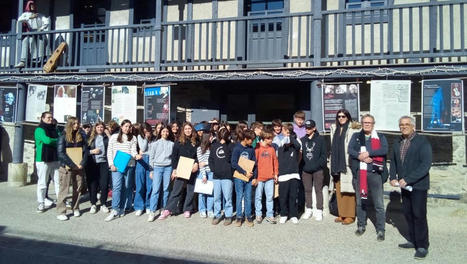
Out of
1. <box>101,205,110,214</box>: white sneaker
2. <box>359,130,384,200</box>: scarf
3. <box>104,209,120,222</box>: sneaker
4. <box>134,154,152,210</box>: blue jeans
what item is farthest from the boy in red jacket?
<box>101,205,110,214</box>: white sneaker

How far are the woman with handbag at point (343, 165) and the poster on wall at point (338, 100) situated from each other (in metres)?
1.08

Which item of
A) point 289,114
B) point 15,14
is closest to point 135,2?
point 15,14

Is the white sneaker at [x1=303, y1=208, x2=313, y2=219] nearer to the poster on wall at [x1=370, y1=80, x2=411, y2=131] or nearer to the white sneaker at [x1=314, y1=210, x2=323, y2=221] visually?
the white sneaker at [x1=314, y1=210, x2=323, y2=221]

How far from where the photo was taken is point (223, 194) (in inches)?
229

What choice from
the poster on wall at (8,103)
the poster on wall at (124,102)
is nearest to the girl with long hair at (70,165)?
the poster on wall at (124,102)

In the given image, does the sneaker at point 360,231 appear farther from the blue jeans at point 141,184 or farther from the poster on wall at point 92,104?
the poster on wall at point 92,104

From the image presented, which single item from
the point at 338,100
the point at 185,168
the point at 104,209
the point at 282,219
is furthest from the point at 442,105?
the point at 104,209

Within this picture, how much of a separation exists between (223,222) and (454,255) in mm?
3484

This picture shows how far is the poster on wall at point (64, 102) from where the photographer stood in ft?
28.9

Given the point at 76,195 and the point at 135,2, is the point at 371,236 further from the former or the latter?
the point at 135,2

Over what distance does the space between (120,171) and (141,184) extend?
1.80ft

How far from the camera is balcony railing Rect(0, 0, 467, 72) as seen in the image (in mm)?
6734

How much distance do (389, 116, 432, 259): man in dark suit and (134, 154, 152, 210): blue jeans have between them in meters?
4.29

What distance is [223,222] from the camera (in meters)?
5.84
